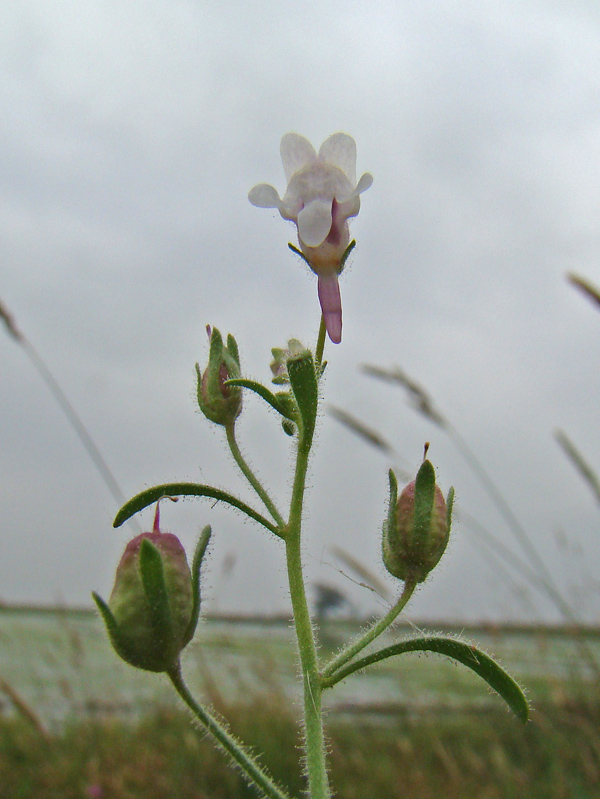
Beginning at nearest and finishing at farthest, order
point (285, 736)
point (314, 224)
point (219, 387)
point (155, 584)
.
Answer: point (155, 584) < point (314, 224) < point (219, 387) < point (285, 736)

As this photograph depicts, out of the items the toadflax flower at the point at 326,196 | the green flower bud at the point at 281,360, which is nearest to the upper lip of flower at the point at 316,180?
the toadflax flower at the point at 326,196

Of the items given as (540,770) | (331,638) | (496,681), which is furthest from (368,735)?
(496,681)

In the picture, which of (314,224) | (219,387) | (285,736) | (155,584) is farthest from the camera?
(285,736)

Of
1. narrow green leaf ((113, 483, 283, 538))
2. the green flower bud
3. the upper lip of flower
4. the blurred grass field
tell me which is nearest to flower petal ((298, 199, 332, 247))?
the upper lip of flower

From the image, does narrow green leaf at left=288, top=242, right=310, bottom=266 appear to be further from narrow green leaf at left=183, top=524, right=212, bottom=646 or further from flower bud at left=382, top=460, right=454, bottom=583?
narrow green leaf at left=183, top=524, right=212, bottom=646

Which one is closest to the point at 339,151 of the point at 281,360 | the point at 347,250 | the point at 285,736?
the point at 347,250

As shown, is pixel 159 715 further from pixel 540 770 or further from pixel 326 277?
pixel 326 277

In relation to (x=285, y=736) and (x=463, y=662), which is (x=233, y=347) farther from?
(x=285, y=736)

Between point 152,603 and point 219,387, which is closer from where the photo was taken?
point 152,603
